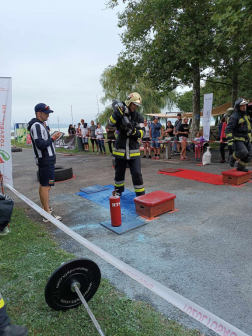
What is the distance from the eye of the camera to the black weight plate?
2141 mm

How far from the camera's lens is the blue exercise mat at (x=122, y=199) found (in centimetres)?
509

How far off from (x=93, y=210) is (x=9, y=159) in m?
2.03

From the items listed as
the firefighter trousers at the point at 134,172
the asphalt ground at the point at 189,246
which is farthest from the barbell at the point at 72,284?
the firefighter trousers at the point at 134,172

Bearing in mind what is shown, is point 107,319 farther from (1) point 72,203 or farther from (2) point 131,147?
(1) point 72,203

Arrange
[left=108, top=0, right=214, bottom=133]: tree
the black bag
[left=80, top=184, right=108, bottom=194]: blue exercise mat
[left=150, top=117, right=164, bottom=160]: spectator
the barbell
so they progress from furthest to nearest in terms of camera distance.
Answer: [left=150, top=117, right=164, bottom=160]: spectator, [left=108, top=0, right=214, bottom=133]: tree, [left=80, top=184, right=108, bottom=194]: blue exercise mat, the black bag, the barbell

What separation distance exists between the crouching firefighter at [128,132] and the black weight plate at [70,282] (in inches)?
117

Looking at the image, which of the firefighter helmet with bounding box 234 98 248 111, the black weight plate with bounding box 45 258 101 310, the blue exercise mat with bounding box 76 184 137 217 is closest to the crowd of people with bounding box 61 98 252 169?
the firefighter helmet with bounding box 234 98 248 111

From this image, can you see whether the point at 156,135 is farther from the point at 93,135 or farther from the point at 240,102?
the point at 240,102

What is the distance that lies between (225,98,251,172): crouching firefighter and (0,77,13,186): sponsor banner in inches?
207

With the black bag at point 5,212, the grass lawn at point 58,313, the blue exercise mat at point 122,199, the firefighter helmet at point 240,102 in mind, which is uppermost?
the firefighter helmet at point 240,102

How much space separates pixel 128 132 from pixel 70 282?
3.29 meters

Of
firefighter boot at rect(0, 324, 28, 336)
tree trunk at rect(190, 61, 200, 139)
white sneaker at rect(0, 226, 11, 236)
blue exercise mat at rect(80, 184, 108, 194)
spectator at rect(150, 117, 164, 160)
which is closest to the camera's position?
firefighter boot at rect(0, 324, 28, 336)

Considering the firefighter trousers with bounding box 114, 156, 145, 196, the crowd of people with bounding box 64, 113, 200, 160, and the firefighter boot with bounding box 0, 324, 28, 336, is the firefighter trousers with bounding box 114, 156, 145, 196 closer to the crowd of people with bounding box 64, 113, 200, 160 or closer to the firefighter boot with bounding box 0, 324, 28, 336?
the firefighter boot with bounding box 0, 324, 28, 336

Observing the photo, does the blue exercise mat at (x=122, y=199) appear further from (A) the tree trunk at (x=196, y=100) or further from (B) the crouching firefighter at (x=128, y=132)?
(A) the tree trunk at (x=196, y=100)
